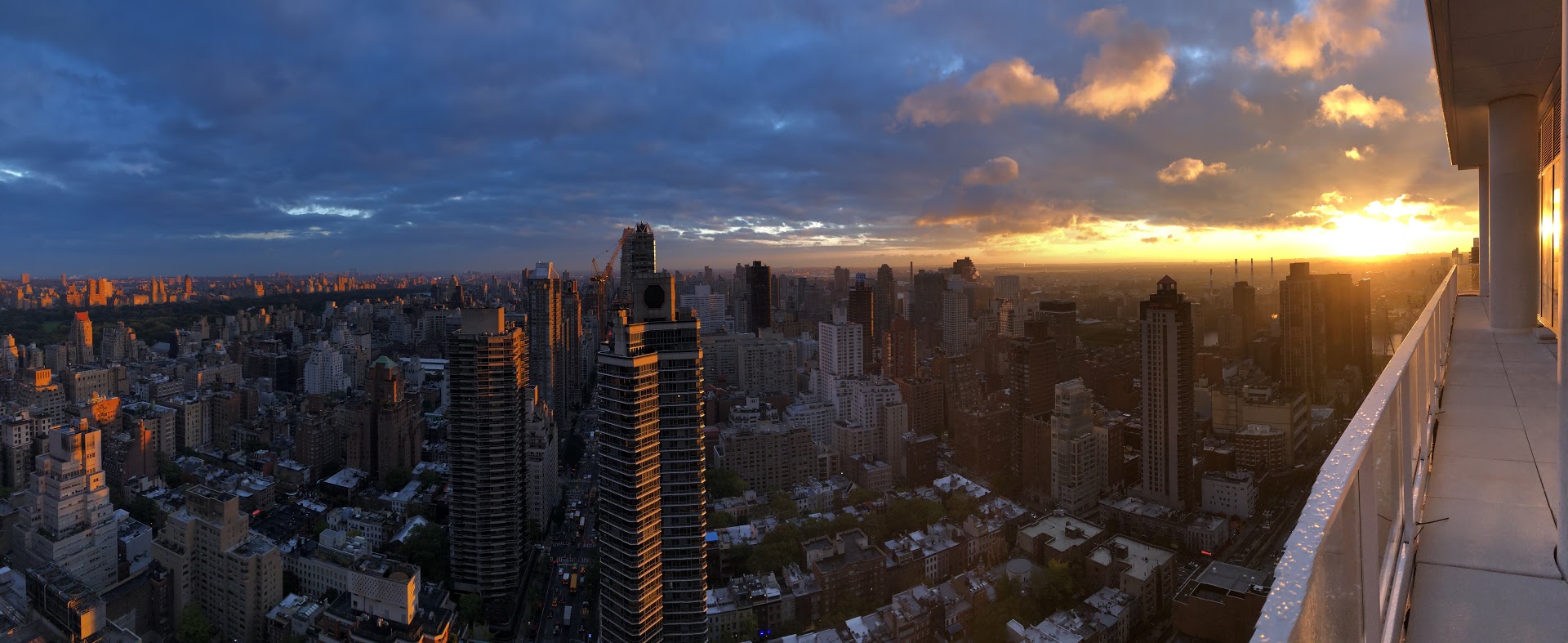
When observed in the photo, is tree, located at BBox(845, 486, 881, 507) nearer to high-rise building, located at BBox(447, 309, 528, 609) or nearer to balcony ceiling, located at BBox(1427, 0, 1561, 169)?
high-rise building, located at BBox(447, 309, 528, 609)

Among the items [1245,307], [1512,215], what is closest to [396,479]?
[1512,215]

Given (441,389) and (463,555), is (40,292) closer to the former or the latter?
(441,389)

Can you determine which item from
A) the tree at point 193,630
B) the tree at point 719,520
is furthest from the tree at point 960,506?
the tree at point 193,630

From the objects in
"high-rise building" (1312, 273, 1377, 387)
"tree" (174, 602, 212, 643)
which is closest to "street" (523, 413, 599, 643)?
"tree" (174, 602, 212, 643)

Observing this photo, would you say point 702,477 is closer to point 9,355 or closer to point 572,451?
point 572,451

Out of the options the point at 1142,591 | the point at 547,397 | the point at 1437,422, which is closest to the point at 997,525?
the point at 1142,591

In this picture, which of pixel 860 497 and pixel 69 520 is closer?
pixel 69 520
